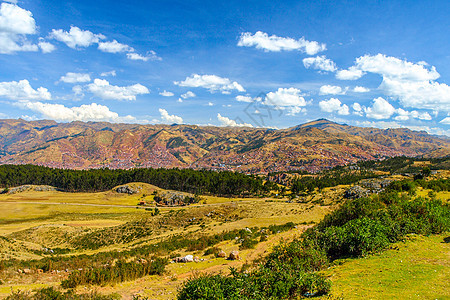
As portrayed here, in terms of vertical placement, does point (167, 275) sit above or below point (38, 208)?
above

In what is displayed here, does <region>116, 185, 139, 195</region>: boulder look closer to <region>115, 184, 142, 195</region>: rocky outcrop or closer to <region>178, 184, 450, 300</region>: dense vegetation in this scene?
<region>115, 184, 142, 195</region>: rocky outcrop

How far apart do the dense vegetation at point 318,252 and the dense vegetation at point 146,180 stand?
101666 millimetres

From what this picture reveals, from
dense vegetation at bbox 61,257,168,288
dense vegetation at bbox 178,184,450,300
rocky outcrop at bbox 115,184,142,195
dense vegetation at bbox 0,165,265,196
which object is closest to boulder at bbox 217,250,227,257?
dense vegetation at bbox 178,184,450,300

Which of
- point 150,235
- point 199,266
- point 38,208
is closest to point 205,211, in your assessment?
point 150,235

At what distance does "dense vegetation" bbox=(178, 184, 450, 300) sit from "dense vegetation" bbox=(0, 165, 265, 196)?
102 meters

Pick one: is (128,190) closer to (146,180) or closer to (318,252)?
(146,180)

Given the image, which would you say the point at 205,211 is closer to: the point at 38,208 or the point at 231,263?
the point at 231,263

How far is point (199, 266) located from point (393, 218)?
16847 millimetres

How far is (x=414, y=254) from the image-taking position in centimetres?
1330

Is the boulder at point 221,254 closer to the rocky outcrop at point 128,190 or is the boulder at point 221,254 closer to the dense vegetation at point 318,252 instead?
the dense vegetation at point 318,252

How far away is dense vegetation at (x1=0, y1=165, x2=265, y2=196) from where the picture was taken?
124500 mm

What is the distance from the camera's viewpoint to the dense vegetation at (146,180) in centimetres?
12450

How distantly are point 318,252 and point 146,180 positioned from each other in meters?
146

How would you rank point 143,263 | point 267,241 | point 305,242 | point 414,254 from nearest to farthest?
1. point 414,254
2. point 305,242
3. point 143,263
4. point 267,241
